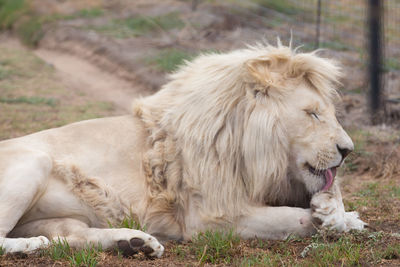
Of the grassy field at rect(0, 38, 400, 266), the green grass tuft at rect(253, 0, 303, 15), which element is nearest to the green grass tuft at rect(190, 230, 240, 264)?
the grassy field at rect(0, 38, 400, 266)

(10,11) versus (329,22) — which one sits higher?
(329,22)

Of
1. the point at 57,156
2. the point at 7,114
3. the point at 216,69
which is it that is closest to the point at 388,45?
the point at 7,114

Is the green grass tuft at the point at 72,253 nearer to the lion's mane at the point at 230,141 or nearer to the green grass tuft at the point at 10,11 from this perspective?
the lion's mane at the point at 230,141

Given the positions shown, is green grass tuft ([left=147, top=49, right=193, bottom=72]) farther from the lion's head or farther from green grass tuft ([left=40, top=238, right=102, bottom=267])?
green grass tuft ([left=40, top=238, right=102, bottom=267])

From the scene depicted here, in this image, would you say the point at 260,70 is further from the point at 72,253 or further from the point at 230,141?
the point at 72,253

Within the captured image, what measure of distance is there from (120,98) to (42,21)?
4.92m

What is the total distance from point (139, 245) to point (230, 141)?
0.81 m

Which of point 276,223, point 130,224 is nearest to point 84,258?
point 130,224

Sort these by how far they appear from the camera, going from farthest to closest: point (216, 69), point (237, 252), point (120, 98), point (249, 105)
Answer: point (120, 98) → point (216, 69) → point (249, 105) → point (237, 252)

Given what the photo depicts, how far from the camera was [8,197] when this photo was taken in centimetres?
348

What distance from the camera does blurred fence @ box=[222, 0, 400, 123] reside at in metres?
8.77

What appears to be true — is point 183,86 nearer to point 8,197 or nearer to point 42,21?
point 8,197

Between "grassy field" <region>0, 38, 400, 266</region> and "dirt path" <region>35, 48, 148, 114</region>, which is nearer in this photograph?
"grassy field" <region>0, 38, 400, 266</region>

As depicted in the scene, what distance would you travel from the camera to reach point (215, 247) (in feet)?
11.1
